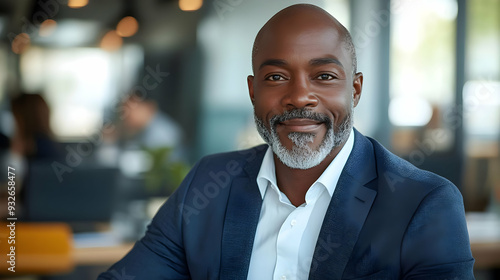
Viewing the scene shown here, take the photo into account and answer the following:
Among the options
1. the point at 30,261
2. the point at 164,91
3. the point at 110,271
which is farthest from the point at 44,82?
the point at 110,271

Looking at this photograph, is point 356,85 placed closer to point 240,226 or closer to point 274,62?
point 274,62

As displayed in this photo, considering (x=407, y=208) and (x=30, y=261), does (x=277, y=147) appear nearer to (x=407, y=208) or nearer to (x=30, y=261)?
(x=407, y=208)

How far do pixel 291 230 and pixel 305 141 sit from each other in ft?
0.75

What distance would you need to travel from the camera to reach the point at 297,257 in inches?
54.9

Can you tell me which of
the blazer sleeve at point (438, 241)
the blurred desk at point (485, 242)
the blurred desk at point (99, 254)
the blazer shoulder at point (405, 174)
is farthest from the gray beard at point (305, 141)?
the blurred desk at point (485, 242)

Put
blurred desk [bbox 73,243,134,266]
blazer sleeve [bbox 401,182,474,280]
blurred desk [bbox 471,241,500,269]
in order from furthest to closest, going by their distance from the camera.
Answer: blurred desk [bbox 471,241,500,269], blurred desk [bbox 73,243,134,266], blazer sleeve [bbox 401,182,474,280]

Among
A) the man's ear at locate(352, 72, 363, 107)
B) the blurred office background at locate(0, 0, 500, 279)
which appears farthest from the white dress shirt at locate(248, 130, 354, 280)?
the blurred office background at locate(0, 0, 500, 279)

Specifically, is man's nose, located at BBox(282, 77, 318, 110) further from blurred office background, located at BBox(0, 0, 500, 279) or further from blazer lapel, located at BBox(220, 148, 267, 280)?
blurred office background, located at BBox(0, 0, 500, 279)

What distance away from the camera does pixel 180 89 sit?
4.83m

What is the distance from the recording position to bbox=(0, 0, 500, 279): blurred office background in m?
4.56

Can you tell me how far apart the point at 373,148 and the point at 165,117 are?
347 cm

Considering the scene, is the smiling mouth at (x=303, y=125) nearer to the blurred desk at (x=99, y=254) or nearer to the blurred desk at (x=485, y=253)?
the blurred desk at (x=99, y=254)

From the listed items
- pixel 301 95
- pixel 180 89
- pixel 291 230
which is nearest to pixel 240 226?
pixel 291 230

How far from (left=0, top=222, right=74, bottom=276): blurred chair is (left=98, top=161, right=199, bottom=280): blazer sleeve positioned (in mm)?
1634
